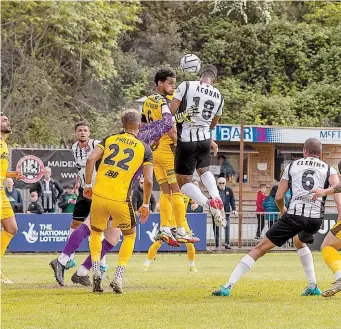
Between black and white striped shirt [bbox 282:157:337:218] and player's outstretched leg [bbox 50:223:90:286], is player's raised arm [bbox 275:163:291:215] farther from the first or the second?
player's outstretched leg [bbox 50:223:90:286]

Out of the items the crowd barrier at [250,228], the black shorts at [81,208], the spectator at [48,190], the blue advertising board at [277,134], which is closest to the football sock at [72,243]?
the black shorts at [81,208]

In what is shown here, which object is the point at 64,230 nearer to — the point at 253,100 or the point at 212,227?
the point at 212,227

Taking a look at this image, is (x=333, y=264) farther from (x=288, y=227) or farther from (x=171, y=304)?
(x=171, y=304)

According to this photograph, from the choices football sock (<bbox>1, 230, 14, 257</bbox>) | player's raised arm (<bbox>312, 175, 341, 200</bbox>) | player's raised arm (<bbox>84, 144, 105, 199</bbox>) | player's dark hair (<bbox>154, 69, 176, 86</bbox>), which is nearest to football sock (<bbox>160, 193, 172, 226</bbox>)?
player's dark hair (<bbox>154, 69, 176, 86</bbox>)

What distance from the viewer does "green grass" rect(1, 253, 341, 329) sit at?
34.1 ft

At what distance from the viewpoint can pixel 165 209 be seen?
50.8 feet

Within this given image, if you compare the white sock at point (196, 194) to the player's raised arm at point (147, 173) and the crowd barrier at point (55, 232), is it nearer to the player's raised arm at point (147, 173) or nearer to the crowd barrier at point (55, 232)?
the player's raised arm at point (147, 173)

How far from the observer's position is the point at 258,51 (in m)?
48.1

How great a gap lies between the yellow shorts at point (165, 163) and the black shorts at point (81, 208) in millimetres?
1660

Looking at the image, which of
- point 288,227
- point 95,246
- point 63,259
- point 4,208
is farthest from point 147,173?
point 4,208

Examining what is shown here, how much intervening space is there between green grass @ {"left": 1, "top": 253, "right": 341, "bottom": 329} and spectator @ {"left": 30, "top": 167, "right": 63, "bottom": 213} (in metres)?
8.74

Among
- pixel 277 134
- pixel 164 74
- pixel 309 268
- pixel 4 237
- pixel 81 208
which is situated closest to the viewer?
pixel 309 268

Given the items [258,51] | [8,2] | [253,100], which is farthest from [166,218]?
[258,51]

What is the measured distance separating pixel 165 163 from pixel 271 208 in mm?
14773
